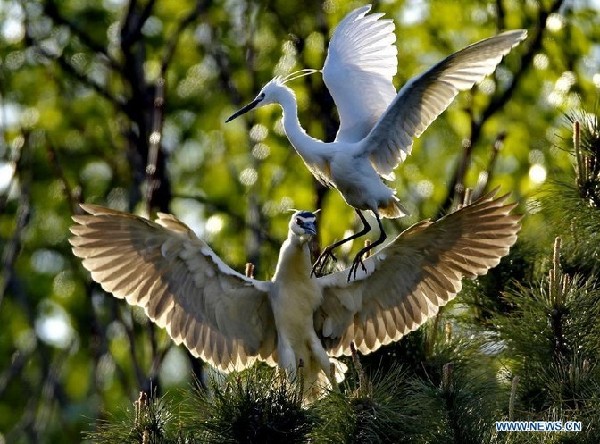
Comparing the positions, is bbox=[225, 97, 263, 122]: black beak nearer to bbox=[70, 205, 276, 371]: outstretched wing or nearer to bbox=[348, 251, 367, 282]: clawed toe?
bbox=[70, 205, 276, 371]: outstretched wing

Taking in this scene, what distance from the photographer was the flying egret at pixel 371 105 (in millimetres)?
6348

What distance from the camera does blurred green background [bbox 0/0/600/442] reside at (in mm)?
10477

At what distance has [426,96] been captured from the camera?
651cm

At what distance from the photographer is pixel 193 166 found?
47.2 feet

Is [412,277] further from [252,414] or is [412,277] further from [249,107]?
[252,414]

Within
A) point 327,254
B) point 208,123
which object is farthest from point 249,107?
point 208,123

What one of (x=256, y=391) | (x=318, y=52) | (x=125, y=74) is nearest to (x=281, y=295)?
(x=256, y=391)

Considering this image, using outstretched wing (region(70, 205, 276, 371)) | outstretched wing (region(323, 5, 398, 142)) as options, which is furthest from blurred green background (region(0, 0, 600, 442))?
outstretched wing (region(70, 205, 276, 371))

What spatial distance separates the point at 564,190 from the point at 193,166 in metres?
8.75

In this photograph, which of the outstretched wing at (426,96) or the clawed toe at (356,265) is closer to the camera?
the outstretched wing at (426,96)

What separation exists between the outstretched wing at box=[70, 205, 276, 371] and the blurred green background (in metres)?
2.58

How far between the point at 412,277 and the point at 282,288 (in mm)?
657

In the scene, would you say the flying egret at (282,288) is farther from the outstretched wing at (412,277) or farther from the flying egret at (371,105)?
the flying egret at (371,105)

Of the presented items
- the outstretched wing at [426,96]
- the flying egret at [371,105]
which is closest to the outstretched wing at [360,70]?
the flying egret at [371,105]
